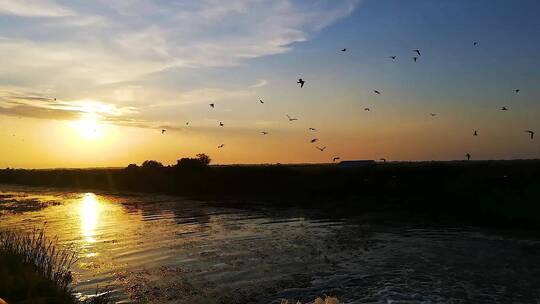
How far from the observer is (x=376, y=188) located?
66.2 metres

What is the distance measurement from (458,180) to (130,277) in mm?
47642

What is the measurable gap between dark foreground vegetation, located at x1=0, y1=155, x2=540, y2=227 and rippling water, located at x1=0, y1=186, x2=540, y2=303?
9.51 meters

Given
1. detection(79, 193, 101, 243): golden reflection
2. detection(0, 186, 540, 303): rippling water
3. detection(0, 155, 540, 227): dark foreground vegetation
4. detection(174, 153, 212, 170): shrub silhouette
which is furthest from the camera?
detection(174, 153, 212, 170): shrub silhouette

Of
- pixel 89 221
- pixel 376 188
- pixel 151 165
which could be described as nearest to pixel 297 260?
pixel 89 221

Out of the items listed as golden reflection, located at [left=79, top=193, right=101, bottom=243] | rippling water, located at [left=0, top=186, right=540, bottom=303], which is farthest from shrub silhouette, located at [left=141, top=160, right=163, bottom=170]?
rippling water, located at [left=0, top=186, right=540, bottom=303]

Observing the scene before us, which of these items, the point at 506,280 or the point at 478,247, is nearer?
the point at 506,280

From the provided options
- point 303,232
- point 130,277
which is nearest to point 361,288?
point 130,277

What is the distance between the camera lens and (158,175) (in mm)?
91812

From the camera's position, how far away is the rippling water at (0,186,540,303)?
17.8 metres

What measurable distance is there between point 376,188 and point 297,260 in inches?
1769

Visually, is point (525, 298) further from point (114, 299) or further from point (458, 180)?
point (458, 180)

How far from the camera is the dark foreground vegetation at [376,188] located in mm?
41969

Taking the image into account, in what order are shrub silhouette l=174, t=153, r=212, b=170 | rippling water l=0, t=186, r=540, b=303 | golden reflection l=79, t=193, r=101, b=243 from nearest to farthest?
rippling water l=0, t=186, r=540, b=303
golden reflection l=79, t=193, r=101, b=243
shrub silhouette l=174, t=153, r=212, b=170

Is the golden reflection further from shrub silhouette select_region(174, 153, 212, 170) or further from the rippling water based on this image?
shrub silhouette select_region(174, 153, 212, 170)
